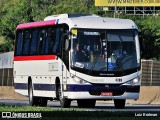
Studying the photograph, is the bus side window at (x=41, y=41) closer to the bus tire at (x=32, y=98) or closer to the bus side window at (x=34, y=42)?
the bus side window at (x=34, y=42)

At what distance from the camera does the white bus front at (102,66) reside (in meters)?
31.8

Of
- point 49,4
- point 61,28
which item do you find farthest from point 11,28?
point 61,28

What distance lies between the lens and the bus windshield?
3186 centimetres

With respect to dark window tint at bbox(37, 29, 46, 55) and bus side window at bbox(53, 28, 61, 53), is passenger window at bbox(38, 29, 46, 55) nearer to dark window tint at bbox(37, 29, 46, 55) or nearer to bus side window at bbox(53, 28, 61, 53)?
dark window tint at bbox(37, 29, 46, 55)

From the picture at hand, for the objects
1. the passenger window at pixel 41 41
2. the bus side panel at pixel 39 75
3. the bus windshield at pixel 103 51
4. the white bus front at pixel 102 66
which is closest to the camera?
the white bus front at pixel 102 66

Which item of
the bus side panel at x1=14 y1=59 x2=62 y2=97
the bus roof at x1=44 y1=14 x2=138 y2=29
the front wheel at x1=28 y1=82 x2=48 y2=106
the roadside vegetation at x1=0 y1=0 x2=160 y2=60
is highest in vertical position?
the bus roof at x1=44 y1=14 x2=138 y2=29

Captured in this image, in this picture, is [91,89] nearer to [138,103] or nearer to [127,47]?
[127,47]

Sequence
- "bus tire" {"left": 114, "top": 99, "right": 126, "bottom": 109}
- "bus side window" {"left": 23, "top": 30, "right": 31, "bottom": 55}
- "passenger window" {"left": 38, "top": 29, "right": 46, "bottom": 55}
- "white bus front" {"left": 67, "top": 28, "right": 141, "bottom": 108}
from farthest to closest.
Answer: "bus side window" {"left": 23, "top": 30, "right": 31, "bottom": 55} → "passenger window" {"left": 38, "top": 29, "right": 46, "bottom": 55} → "bus tire" {"left": 114, "top": 99, "right": 126, "bottom": 109} → "white bus front" {"left": 67, "top": 28, "right": 141, "bottom": 108}

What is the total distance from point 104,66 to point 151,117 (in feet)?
33.9

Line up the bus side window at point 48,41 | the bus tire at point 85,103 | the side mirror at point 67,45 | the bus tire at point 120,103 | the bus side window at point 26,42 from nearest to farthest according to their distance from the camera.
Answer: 1. the side mirror at point 67,45
2. the bus tire at point 120,103
3. the bus side window at point 48,41
4. the bus tire at point 85,103
5. the bus side window at point 26,42

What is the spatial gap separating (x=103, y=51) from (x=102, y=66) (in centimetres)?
55

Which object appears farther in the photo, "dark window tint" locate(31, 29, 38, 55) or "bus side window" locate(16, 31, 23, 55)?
"bus side window" locate(16, 31, 23, 55)

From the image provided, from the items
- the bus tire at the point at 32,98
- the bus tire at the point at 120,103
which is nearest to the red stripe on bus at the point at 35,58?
the bus tire at the point at 32,98

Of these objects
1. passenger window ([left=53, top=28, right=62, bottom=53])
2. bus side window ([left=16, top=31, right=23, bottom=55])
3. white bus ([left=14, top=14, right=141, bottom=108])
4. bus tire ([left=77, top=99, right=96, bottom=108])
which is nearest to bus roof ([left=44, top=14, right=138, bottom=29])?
white bus ([left=14, top=14, right=141, bottom=108])
